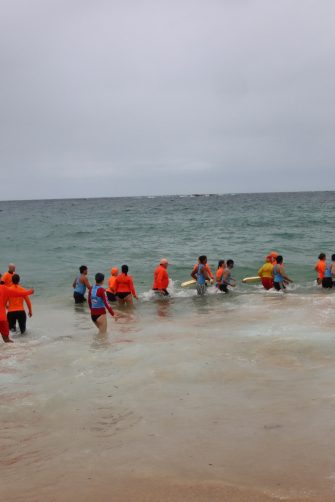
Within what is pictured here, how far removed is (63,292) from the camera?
18672mm

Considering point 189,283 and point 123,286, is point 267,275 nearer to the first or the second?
point 189,283

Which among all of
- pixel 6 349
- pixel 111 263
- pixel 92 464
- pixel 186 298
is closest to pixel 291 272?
pixel 186 298

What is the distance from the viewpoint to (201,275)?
16.4m

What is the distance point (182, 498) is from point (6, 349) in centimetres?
659

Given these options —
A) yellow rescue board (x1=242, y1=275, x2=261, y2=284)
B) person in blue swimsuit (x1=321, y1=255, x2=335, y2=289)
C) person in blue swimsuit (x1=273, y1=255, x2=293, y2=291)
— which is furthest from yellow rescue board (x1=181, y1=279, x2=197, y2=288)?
person in blue swimsuit (x1=321, y1=255, x2=335, y2=289)

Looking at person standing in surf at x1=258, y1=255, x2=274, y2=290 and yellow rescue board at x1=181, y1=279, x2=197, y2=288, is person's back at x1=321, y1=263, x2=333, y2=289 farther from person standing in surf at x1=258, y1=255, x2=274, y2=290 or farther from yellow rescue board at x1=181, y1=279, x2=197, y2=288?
yellow rescue board at x1=181, y1=279, x2=197, y2=288

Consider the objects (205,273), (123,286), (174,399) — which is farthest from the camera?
(205,273)

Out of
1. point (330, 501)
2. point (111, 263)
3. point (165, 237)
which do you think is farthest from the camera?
point (165, 237)

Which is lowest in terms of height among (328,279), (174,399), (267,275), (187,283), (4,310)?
(174,399)

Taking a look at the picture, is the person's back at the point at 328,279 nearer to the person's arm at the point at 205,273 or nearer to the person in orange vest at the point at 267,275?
the person in orange vest at the point at 267,275

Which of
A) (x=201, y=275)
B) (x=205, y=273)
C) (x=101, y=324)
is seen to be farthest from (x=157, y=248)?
(x=101, y=324)

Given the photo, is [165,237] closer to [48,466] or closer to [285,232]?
[285,232]

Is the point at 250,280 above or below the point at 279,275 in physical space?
below

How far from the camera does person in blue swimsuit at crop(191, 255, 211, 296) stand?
633 inches
